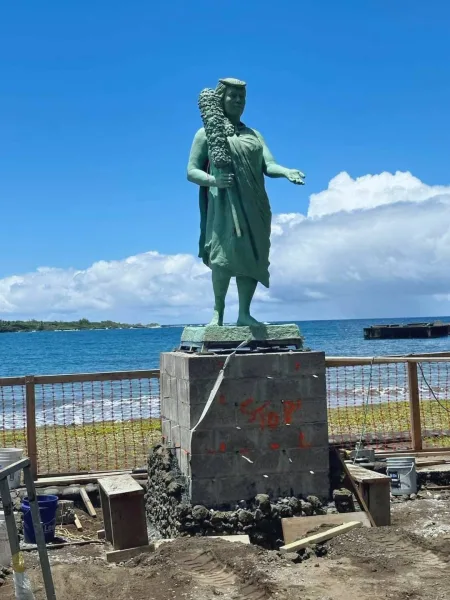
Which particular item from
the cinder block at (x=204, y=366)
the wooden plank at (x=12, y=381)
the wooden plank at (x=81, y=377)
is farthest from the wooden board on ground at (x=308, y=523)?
the wooden plank at (x=12, y=381)

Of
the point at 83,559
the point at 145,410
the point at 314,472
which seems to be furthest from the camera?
the point at 145,410

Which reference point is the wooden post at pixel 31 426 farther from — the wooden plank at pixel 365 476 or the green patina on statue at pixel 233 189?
the wooden plank at pixel 365 476

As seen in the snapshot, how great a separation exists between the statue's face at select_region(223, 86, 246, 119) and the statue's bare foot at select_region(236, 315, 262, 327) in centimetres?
214

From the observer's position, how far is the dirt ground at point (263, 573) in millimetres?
5441

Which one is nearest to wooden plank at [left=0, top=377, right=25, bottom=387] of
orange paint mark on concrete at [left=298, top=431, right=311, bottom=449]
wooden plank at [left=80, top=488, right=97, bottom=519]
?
wooden plank at [left=80, top=488, right=97, bottom=519]

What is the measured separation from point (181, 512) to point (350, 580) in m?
1.88

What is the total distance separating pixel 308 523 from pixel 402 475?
251cm

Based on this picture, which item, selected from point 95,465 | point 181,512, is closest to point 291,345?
point 181,512

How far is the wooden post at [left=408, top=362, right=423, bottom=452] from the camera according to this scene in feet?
32.9

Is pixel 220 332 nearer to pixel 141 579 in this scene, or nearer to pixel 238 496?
pixel 238 496

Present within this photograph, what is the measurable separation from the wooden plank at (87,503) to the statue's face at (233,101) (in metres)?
4.66

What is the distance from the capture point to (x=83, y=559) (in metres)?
6.84

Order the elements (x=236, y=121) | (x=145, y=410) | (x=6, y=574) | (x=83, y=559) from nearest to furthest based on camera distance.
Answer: (x=6, y=574) → (x=83, y=559) → (x=236, y=121) → (x=145, y=410)

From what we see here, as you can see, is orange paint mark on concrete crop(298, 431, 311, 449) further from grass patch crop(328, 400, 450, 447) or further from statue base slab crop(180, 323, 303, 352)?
grass patch crop(328, 400, 450, 447)
